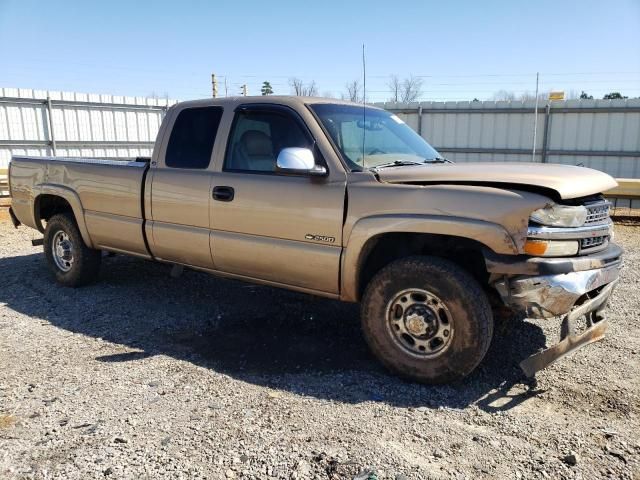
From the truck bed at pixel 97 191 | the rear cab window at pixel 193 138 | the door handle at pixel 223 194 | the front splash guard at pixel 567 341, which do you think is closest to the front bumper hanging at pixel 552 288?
the front splash guard at pixel 567 341

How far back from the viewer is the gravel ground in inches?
110

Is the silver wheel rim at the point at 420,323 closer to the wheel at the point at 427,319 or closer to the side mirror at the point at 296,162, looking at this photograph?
the wheel at the point at 427,319

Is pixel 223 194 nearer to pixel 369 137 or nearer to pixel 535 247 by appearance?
pixel 369 137

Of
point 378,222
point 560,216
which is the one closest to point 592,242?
point 560,216

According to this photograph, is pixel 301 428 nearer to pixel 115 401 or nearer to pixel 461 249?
pixel 115 401

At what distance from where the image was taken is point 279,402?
11.4ft

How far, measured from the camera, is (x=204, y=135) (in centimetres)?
482

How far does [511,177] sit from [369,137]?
1.39 m

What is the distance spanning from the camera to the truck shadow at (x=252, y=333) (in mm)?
3686

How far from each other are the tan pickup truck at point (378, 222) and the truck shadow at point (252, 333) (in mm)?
268

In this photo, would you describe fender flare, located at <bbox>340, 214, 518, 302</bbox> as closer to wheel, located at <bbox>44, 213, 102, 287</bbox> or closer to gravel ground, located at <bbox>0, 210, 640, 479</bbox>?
gravel ground, located at <bbox>0, 210, 640, 479</bbox>

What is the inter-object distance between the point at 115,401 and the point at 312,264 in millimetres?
1663

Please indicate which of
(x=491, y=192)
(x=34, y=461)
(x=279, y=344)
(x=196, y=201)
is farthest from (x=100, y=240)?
(x=491, y=192)

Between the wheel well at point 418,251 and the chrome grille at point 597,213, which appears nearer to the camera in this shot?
the chrome grille at point 597,213
